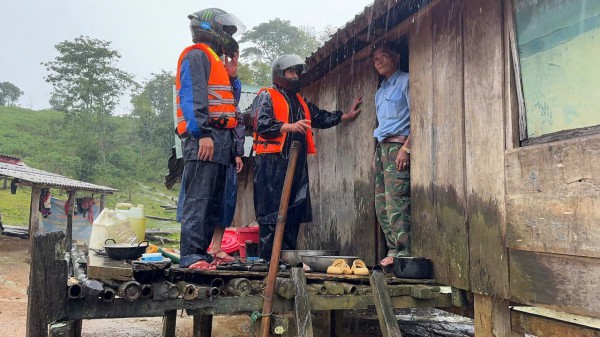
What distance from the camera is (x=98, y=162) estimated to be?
112ft

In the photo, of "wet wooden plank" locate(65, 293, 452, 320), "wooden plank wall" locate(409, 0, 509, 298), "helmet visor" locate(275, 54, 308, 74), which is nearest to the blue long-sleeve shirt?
"wooden plank wall" locate(409, 0, 509, 298)

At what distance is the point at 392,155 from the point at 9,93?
70332 millimetres

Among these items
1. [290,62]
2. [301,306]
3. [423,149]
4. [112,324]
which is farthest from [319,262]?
[112,324]

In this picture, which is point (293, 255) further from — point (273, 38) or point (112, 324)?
point (273, 38)

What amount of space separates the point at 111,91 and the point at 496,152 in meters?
35.7

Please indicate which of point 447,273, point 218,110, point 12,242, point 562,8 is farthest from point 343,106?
point 12,242

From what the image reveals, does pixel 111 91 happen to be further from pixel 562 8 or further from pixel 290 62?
pixel 562 8

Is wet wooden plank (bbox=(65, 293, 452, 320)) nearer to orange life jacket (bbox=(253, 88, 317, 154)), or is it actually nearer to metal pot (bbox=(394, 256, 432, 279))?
metal pot (bbox=(394, 256, 432, 279))

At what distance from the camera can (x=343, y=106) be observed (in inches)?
254

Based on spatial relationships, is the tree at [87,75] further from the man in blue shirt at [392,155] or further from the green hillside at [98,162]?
the man in blue shirt at [392,155]

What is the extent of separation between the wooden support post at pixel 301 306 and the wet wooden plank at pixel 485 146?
1.31 m

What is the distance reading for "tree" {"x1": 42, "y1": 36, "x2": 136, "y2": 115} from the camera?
34250mm

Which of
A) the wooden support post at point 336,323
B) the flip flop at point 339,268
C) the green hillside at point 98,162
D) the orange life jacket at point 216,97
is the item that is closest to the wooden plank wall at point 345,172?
the wooden support post at point 336,323

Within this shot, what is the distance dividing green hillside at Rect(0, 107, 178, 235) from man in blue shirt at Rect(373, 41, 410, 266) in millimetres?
21268
